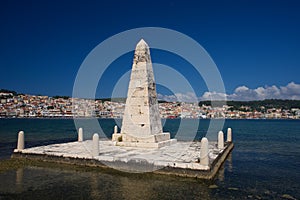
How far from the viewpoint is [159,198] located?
7504 mm

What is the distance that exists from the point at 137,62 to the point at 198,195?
9.43 meters

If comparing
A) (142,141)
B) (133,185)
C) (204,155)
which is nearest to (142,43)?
(142,141)

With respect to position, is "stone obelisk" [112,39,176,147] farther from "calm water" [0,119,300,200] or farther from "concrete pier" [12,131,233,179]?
"calm water" [0,119,300,200]

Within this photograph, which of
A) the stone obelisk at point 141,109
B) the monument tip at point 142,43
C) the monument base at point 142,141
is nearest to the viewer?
the monument base at point 142,141

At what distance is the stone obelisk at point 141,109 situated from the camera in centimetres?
1454

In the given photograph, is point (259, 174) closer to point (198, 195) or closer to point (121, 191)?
point (198, 195)

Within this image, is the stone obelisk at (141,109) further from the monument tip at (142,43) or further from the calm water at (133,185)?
the calm water at (133,185)

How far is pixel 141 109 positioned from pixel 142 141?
6.06 ft

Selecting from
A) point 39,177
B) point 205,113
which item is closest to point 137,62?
point 39,177

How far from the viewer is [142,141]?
14.6 metres

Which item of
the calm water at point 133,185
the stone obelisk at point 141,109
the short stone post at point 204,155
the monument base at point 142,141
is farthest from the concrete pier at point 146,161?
the stone obelisk at point 141,109

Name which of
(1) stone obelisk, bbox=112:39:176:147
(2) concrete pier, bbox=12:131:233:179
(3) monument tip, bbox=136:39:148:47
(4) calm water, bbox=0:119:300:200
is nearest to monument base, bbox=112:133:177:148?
(1) stone obelisk, bbox=112:39:176:147

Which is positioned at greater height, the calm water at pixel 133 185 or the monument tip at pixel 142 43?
the monument tip at pixel 142 43

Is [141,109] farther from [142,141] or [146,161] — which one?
[146,161]
